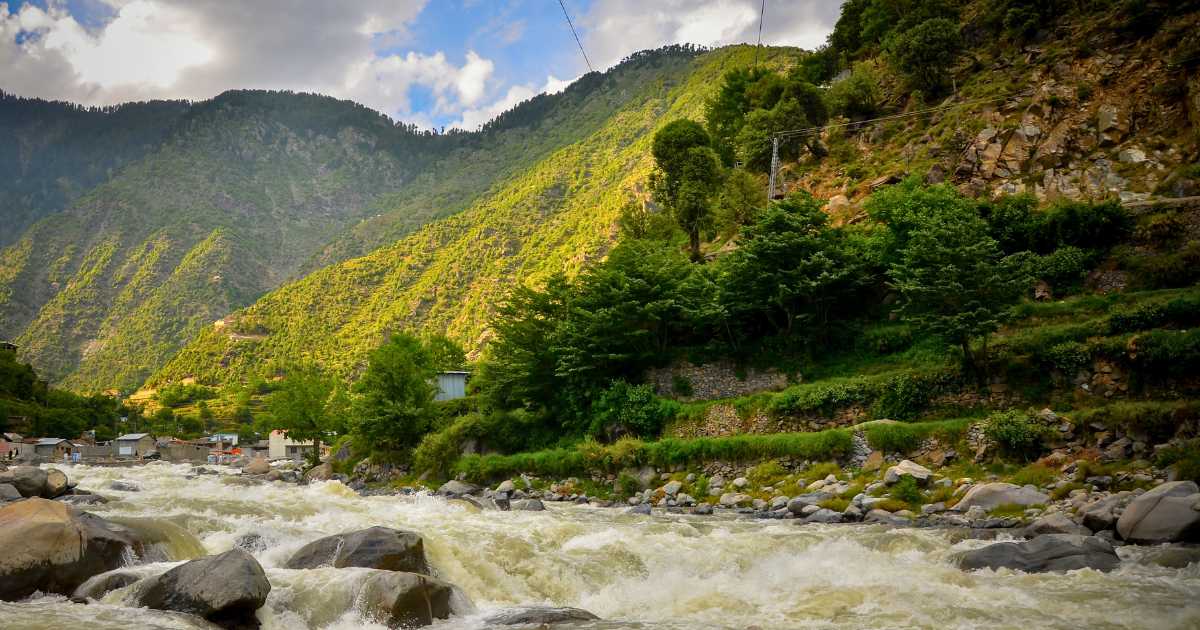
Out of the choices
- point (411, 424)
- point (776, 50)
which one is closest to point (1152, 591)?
point (411, 424)

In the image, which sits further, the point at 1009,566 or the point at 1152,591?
the point at 1009,566

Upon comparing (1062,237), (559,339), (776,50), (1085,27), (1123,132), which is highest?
(776,50)

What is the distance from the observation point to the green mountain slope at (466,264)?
132375 millimetres

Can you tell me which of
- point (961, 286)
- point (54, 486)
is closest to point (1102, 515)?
point (961, 286)

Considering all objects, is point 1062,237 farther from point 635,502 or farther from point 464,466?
point 464,466

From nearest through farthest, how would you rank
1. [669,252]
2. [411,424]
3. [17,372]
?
[669,252] < [411,424] < [17,372]

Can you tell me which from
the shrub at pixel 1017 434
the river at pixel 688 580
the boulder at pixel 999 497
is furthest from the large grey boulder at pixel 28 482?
the shrub at pixel 1017 434

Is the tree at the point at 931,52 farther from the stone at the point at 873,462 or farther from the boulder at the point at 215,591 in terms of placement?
the boulder at the point at 215,591

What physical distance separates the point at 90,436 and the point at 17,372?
1336cm

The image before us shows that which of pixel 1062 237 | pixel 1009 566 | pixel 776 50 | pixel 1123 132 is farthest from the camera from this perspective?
pixel 776 50

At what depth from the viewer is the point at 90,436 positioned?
102 m

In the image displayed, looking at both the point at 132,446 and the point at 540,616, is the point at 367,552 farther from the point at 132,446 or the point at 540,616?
the point at 132,446

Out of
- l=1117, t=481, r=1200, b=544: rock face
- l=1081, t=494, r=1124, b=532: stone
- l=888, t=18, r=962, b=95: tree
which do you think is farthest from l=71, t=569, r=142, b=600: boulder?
l=888, t=18, r=962, b=95: tree

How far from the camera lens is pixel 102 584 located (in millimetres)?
10555
